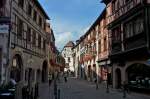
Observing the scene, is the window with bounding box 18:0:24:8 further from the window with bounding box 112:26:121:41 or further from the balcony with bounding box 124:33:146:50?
the balcony with bounding box 124:33:146:50

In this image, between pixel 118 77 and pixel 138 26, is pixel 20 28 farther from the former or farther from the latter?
pixel 118 77

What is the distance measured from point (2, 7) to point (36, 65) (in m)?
16.4

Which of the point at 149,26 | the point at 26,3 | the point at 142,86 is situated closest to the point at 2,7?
the point at 26,3

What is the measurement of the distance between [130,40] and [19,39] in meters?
10.2

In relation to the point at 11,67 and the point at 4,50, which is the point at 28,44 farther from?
the point at 4,50

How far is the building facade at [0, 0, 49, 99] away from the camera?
21.5 m

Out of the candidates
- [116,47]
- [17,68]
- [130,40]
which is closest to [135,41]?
[130,40]

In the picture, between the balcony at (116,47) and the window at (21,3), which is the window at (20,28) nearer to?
the window at (21,3)

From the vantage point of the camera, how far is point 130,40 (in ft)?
86.9

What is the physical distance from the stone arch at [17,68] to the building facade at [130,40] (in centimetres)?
974

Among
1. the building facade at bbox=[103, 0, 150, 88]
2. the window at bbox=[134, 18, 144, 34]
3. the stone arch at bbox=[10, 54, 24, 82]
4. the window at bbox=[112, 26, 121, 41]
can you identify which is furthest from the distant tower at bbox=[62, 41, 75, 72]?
the window at bbox=[134, 18, 144, 34]

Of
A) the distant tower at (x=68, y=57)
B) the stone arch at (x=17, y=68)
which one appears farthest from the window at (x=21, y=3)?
the distant tower at (x=68, y=57)

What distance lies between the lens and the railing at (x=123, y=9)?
25778mm

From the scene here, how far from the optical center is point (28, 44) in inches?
1217
